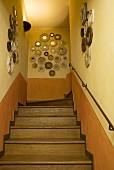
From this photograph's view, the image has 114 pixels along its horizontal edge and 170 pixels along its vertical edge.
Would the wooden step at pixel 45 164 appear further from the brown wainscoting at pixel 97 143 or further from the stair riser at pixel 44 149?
the stair riser at pixel 44 149

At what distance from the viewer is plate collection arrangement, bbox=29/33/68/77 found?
241 inches

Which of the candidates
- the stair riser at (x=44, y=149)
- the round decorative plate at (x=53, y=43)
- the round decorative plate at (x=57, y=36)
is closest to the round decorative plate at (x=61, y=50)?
the round decorative plate at (x=53, y=43)

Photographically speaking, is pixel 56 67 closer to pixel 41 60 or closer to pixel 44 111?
pixel 41 60

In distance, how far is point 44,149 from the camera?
8.86 feet

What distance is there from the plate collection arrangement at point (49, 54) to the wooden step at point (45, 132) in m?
3.19

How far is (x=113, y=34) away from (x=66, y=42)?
4683 mm

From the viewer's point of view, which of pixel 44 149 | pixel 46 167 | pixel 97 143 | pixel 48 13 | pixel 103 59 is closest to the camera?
pixel 103 59

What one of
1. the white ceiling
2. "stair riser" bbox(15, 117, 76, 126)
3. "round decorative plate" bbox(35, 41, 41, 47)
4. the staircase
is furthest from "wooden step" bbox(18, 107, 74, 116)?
"round decorative plate" bbox(35, 41, 41, 47)

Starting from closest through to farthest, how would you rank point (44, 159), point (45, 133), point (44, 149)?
point (44, 159) → point (44, 149) → point (45, 133)

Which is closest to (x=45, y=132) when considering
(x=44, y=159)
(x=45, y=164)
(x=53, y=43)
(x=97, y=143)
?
(x=44, y=159)

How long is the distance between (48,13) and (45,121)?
3.14 meters

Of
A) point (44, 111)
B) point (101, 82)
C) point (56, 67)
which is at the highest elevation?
point (56, 67)

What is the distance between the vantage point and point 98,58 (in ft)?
6.86

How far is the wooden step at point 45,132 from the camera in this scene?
3.03 m
